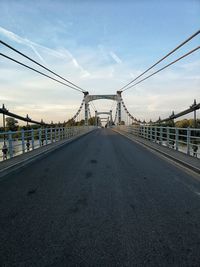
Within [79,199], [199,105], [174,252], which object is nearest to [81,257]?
[174,252]

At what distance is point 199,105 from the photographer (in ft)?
67.0

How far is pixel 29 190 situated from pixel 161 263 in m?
3.76

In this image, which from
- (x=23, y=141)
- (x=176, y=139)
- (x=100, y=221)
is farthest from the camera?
(x=176, y=139)

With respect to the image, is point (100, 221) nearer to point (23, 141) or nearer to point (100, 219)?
point (100, 219)

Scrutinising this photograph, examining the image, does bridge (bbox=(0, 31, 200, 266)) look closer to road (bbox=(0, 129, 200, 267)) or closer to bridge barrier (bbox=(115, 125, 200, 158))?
road (bbox=(0, 129, 200, 267))

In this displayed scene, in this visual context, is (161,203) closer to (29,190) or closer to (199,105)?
(29,190)

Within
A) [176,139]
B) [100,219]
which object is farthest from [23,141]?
[100,219]

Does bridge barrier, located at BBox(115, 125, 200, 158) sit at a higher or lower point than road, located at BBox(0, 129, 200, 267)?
higher

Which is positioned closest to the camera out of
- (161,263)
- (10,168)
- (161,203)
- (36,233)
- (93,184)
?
(161,263)

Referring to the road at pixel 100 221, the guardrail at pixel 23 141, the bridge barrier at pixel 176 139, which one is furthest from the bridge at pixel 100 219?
the bridge barrier at pixel 176 139

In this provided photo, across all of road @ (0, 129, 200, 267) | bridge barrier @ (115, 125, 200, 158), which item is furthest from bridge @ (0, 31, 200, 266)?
bridge barrier @ (115, 125, 200, 158)

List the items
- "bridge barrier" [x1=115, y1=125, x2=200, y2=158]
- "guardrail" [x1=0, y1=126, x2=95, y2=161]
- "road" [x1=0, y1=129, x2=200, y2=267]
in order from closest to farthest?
"road" [x1=0, y1=129, x2=200, y2=267] < "guardrail" [x1=0, y1=126, x2=95, y2=161] < "bridge barrier" [x1=115, y1=125, x2=200, y2=158]

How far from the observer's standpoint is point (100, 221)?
3797 mm

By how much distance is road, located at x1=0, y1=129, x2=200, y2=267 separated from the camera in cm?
282
